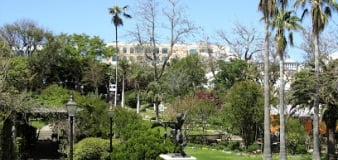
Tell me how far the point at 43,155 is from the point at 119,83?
174 feet

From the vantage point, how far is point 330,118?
3366cm

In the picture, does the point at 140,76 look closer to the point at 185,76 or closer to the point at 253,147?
the point at 185,76

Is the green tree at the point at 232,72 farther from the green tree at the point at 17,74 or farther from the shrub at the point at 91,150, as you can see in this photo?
the shrub at the point at 91,150

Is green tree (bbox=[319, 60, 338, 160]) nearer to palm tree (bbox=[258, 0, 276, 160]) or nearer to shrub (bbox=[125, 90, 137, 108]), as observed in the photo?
palm tree (bbox=[258, 0, 276, 160])

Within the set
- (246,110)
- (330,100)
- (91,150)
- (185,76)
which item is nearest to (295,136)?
(246,110)

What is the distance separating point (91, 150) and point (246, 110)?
14445 mm

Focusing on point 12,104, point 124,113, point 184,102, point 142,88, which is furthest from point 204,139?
point 142,88

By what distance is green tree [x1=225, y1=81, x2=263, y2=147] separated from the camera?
40719mm

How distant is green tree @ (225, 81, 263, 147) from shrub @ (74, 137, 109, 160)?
13.0 m

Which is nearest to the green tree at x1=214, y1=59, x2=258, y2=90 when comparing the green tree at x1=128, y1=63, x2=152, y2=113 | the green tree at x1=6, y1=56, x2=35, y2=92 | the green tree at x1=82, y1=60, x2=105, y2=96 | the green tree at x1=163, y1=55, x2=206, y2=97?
the green tree at x1=163, y1=55, x2=206, y2=97

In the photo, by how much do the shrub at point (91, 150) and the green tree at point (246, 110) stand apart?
1301 centimetres

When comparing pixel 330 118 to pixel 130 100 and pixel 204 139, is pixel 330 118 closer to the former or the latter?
pixel 204 139

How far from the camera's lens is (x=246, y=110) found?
40969mm

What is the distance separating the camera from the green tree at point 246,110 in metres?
40.7
